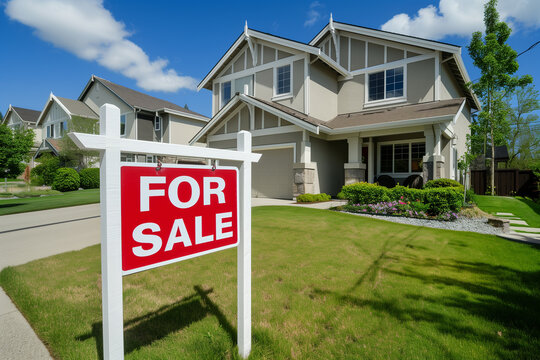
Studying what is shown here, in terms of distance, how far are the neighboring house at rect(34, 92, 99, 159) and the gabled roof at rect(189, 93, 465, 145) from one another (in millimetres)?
15506

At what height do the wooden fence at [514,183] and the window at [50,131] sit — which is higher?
the window at [50,131]

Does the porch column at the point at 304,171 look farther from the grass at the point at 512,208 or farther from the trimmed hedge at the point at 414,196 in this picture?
the grass at the point at 512,208

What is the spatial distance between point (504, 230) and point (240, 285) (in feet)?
25.5

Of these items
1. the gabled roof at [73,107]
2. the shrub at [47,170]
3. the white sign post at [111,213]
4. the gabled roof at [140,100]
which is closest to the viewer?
the white sign post at [111,213]

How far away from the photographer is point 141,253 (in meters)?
1.68

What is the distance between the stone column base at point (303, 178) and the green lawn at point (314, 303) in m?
6.79

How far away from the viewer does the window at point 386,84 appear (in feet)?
44.1

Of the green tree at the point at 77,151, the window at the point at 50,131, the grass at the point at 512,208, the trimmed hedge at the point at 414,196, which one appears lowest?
the grass at the point at 512,208

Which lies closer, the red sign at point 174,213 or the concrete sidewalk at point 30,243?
the red sign at point 174,213

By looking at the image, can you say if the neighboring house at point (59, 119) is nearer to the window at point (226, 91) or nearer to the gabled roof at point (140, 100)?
the gabled roof at point (140, 100)

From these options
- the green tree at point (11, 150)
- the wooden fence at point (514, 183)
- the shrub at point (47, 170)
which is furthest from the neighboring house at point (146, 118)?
the wooden fence at point (514, 183)

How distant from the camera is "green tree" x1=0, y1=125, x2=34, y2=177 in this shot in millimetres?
9852

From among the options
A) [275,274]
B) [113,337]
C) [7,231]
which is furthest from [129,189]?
[7,231]

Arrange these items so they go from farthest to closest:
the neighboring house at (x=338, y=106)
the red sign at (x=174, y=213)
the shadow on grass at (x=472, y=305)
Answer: the neighboring house at (x=338, y=106) → the shadow on grass at (x=472, y=305) → the red sign at (x=174, y=213)
